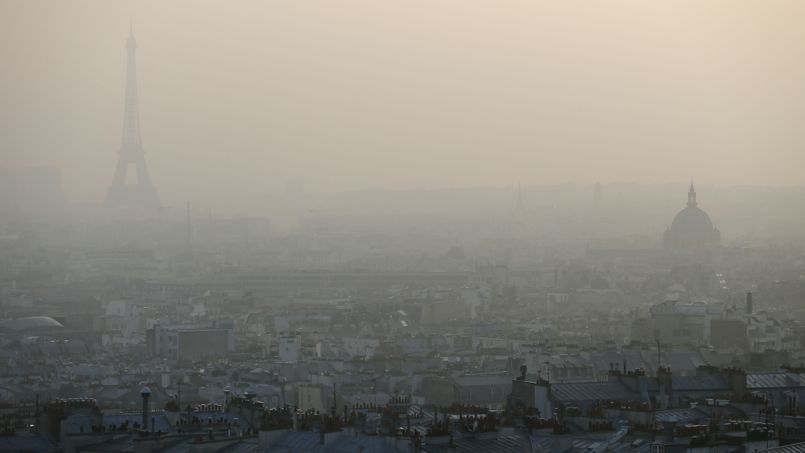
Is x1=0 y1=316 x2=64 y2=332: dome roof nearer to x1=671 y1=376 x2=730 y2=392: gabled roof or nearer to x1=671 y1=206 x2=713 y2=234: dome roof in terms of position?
x1=671 y1=376 x2=730 y2=392: gabled roof

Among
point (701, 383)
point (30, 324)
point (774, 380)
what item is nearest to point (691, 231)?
point (30, 324)

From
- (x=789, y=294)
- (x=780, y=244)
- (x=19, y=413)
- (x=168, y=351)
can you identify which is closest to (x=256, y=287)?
(x=789, y=294)

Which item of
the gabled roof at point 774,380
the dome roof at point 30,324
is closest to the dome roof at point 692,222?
the dome roof at point 30,324

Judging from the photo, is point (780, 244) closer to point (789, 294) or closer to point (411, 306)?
point (789, 294)

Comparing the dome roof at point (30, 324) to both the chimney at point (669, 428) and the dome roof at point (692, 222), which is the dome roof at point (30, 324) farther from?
the dome roof at point (692, 222)

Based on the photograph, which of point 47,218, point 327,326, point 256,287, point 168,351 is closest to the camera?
point 168,351

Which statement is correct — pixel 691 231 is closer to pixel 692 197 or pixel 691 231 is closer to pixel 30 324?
pixel 692 197
